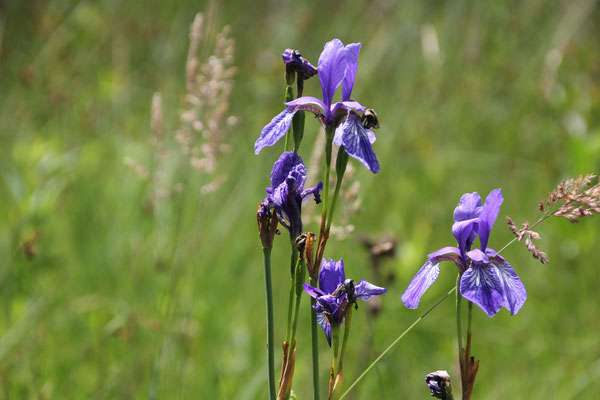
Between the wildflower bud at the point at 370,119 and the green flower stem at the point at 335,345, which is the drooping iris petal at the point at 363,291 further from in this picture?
the wildflower bud at the point at 370,119

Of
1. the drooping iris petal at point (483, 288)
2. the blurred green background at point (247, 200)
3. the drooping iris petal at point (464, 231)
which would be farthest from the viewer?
the blurred green background at point (247, 200)

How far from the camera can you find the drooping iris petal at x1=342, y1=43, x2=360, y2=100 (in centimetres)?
109

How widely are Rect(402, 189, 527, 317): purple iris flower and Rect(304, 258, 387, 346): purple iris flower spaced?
3.1 inches

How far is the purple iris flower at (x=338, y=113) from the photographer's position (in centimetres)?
98

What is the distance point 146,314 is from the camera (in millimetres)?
2451

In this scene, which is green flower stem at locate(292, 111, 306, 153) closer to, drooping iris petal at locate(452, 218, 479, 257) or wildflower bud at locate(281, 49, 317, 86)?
wildflower bud at locate(281, 49, 317, 86)

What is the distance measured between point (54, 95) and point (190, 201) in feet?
3.00

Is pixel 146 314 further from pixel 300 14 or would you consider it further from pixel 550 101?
pixel 300 14

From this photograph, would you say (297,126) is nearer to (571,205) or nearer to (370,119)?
(370,119)

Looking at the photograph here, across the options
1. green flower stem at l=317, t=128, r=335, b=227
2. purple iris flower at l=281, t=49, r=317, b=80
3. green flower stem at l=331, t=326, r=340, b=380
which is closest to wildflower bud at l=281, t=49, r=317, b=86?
purple iris flower at l=281, t=49, r=317, b=80

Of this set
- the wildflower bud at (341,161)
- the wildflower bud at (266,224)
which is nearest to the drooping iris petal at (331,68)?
the wildflower bud at (341,161)

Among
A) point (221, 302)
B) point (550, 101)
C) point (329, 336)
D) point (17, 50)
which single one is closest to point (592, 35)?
point (550, 101)

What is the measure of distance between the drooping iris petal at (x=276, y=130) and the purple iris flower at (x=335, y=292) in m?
0.25

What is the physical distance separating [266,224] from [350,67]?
35 centimetres
